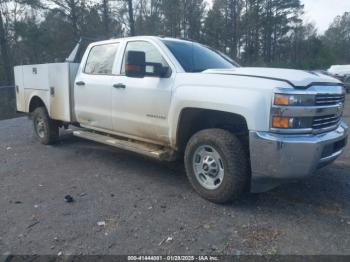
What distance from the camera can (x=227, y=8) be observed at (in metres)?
45.0

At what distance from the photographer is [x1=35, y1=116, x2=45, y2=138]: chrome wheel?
7228 millimetres

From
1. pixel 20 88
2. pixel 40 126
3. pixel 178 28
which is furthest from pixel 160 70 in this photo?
pixel 178 28

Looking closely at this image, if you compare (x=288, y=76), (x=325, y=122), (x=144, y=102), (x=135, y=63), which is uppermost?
(x=135, y=63)

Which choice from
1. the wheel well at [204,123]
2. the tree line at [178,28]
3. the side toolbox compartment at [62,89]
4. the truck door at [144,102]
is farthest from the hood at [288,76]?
the tree line at [178,28]

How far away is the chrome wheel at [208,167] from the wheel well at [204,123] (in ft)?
1.20

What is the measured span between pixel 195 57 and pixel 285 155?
7.08 feet

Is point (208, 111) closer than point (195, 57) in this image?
Yes

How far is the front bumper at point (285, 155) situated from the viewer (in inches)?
134

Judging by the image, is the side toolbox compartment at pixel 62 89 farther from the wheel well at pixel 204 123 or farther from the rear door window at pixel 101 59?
the wheel well at pixel 204 123

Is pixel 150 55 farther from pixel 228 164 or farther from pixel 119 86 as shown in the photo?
pixel 228 164

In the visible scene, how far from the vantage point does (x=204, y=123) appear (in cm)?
452

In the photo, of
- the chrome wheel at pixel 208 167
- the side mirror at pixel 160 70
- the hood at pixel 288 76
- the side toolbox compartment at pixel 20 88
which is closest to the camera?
the hood at pixel 288 76

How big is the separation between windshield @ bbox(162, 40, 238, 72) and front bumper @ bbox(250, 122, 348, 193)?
1.58 m

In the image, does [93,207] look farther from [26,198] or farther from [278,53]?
[278,53]
